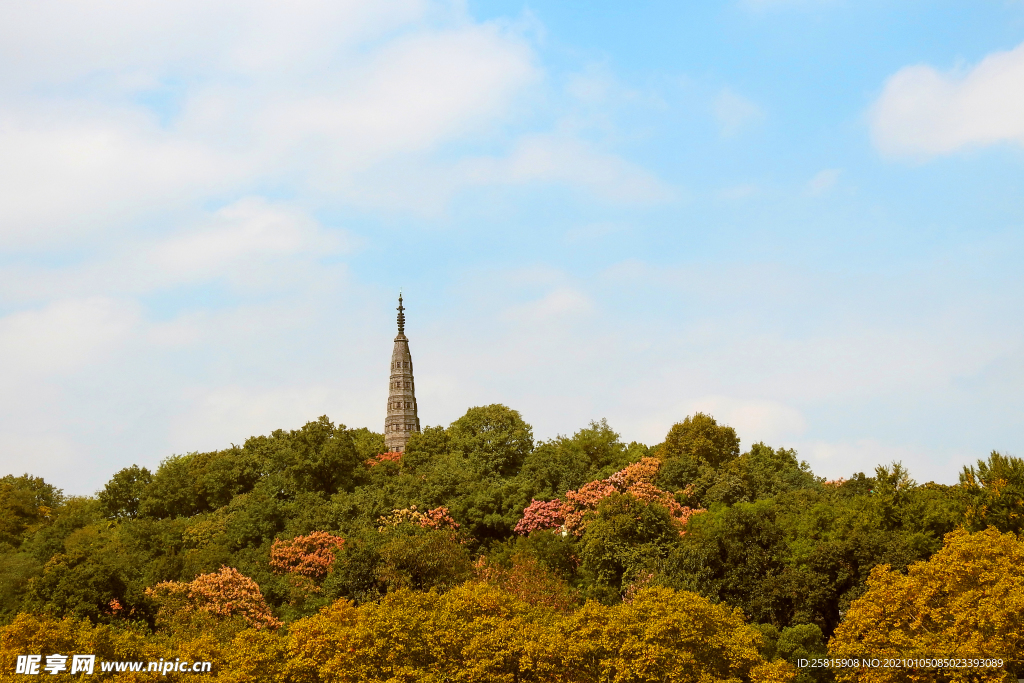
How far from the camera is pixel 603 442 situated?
7931 cm

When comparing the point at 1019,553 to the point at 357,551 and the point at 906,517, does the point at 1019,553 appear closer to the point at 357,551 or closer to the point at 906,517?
the point at 906,517

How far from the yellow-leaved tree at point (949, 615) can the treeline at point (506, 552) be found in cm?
88

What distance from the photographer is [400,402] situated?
105 m

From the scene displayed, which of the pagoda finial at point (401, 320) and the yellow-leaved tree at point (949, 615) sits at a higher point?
the pagoda finial at point (401, 320)

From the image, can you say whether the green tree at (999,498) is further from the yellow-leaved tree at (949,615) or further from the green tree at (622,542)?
the green tree at (622,542)

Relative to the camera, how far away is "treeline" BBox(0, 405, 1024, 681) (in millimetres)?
37312

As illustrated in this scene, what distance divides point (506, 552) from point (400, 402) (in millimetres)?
52961

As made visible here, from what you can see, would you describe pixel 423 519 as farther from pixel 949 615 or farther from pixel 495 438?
pixel 949 615

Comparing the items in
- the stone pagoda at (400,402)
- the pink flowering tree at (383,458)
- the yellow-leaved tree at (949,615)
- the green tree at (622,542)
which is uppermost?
the stone pagoda at (400,402)

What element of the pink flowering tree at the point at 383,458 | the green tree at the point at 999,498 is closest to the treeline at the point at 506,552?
the green tree at the point at 999,498

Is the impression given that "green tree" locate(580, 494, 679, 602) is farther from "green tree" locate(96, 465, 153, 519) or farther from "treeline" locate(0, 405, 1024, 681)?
"green tree" locate(96, 465, 153, 519)

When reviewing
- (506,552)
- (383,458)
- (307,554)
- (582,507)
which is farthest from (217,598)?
(383,458)

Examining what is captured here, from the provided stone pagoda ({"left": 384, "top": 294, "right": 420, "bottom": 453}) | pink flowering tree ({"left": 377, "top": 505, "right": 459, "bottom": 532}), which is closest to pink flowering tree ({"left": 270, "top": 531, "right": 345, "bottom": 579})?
pink flowering tree ({"left": 377, "top": 505, "right": 459, "bottom": 532})

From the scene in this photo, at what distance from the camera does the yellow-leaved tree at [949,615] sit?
3559 centimetres
